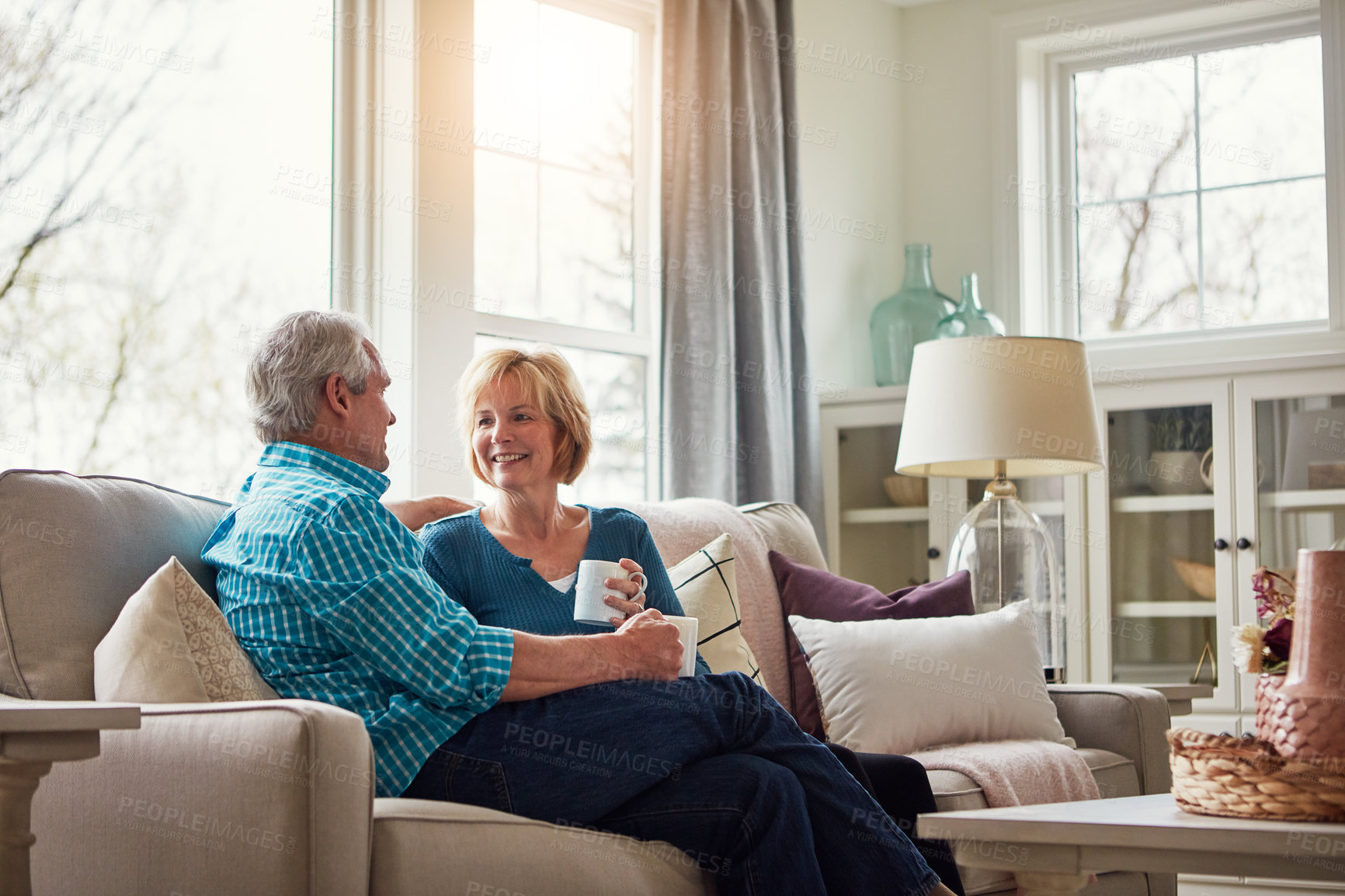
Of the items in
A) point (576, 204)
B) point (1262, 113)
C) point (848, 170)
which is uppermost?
point (1262, 113)

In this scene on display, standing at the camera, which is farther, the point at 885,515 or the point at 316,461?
the point at 885,515

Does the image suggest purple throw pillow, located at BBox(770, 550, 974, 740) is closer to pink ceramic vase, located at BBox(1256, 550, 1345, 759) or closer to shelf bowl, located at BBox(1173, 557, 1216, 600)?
shelf bowl, located at BBox(1173, 557, 1216, 600)

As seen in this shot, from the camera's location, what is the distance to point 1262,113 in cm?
420

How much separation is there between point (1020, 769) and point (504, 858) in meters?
1.12

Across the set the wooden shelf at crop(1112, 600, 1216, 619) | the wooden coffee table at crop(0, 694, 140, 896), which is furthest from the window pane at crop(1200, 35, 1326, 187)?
the wooden coffee table at crop(0, 694, 140, 896)

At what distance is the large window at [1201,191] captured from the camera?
411 centimetres

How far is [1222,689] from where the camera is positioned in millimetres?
3668

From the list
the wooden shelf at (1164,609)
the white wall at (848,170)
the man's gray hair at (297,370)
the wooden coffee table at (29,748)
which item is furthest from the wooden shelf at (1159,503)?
the wooden coffee table at (29,748)

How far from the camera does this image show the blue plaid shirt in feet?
5.51

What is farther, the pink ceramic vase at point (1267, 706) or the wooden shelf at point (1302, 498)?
the wooden shelf at point (1302, 498)

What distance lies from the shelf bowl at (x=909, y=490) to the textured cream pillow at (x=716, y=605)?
1.67 m

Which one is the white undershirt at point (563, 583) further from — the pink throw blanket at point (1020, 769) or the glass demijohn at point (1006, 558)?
the glass demijohn at point (1006, 558)

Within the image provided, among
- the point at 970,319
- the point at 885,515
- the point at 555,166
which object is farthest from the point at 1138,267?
the point at 555,166

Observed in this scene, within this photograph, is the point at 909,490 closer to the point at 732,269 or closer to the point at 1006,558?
the point at 1006,558
